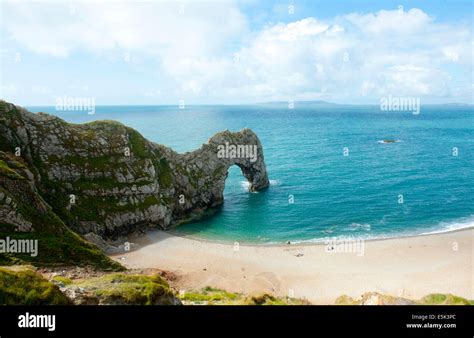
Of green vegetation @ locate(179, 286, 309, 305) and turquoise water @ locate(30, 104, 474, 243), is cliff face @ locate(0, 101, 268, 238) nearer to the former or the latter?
turquoise water @ locate(30, 104, 474, 243)

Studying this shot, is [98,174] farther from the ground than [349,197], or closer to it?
farther from the ground

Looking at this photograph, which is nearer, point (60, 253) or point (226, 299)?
point (226, 299)

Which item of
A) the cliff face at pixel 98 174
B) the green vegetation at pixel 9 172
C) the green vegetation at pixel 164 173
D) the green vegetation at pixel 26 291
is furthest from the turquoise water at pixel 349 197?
the green vegetation at pixel 26 291

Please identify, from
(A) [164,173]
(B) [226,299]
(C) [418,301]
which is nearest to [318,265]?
(B) [226,299]

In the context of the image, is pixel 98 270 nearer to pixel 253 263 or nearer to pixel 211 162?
pixel 253 263

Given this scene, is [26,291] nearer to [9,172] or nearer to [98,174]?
[9,172]

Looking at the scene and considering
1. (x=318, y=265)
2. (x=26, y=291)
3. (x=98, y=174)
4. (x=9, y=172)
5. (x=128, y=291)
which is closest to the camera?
(x=26, y=291)
